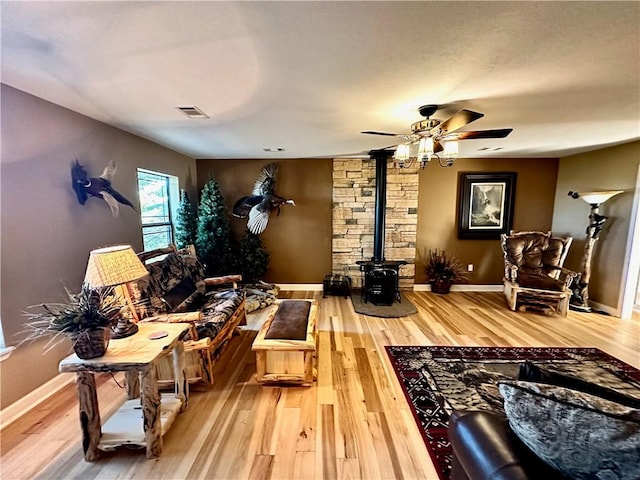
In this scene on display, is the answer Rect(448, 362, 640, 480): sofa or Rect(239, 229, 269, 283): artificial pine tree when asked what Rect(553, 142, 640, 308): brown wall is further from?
Rect(239, 229, 269, 283): artificial pine tree

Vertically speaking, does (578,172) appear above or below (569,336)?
above

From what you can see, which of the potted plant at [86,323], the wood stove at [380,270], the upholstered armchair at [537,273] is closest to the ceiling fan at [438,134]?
the wood stove at [380,270]

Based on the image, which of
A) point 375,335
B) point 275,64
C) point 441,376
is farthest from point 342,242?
point 275,64

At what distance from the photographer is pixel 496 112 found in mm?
2480

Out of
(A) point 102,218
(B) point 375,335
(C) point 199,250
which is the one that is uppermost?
(A) point 102,218

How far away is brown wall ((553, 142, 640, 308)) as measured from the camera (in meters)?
3.76

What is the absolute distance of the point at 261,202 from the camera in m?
4.70

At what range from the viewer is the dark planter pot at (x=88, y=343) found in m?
1.55

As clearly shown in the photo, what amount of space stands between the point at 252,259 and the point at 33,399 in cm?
289

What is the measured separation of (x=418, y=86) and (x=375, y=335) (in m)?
2.58

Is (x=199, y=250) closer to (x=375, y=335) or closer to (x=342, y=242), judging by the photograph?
(x=342, y=242)

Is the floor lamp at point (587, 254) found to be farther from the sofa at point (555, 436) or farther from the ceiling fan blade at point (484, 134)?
the sofa at point (555, 436)

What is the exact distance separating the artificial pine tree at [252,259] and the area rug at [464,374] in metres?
2.54

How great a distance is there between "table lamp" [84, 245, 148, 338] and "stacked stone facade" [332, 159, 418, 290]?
3525mm
